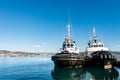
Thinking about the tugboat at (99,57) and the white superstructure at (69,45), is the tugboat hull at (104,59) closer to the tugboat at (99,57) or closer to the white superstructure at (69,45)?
the tugboat at (99,57)

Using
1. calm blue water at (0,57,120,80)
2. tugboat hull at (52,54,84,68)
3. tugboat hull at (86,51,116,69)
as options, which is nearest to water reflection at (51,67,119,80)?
calm blue water at (0,57,120,80)

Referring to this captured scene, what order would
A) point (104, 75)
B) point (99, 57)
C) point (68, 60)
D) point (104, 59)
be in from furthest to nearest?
point (99, 57) < point (104, 59) < point (68, 60) < point (104, 75)

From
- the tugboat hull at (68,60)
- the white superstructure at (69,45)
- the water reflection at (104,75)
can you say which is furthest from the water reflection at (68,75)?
the white superstructure at (69,45)

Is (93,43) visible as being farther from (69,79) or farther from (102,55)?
(69,79)

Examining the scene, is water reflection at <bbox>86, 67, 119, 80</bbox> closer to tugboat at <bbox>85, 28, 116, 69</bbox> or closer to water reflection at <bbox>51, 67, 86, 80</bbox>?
water reflection at <bbox>51, 67, 86, 80</bbox>

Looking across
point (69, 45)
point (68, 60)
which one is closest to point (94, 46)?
point (69, 45)

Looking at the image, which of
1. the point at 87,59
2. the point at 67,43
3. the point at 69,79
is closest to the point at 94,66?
the point at 87,59

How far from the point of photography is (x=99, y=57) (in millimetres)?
49188

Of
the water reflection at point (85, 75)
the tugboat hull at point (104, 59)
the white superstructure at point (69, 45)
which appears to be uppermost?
the white superstructure at point (69, 45)

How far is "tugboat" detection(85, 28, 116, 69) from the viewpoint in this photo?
1877 inches

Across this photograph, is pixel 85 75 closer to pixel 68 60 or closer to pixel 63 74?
pixel 63 74

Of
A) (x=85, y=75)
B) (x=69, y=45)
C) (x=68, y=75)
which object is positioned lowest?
(x=85, y=75)

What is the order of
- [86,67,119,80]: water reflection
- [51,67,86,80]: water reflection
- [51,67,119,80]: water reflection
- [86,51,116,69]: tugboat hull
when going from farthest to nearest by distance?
[86,51,116,69]: tugboat hull < [51,67,86,80]: water reflection < [51,67,119,80]: water reflection < [86,67,119,80]: water reflection

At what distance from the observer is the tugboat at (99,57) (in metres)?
47.7
